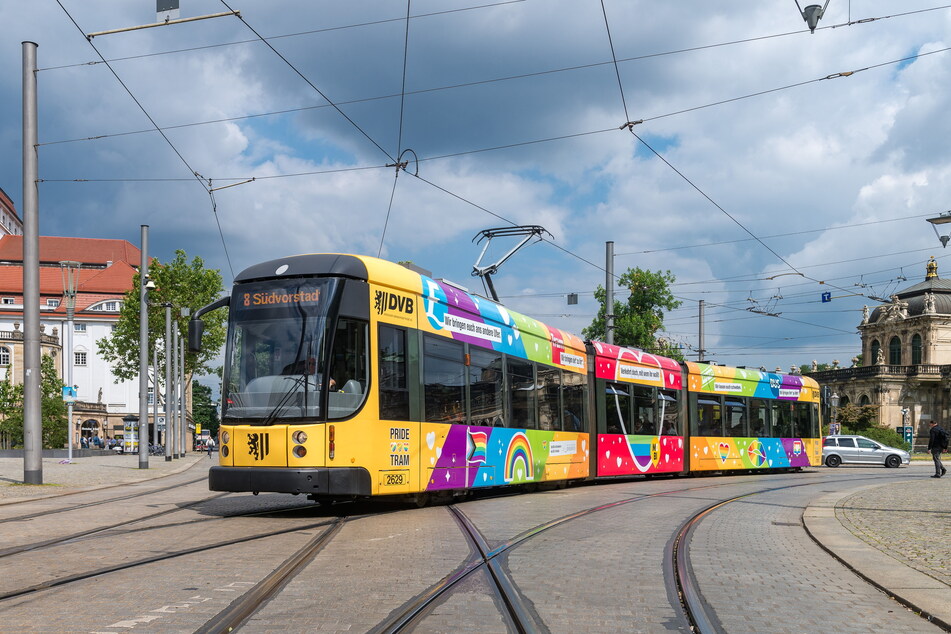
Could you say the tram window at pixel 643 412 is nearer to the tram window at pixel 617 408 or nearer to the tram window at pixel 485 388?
the tram window at pixel 617 408

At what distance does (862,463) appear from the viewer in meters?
44.2

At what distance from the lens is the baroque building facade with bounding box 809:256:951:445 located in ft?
274

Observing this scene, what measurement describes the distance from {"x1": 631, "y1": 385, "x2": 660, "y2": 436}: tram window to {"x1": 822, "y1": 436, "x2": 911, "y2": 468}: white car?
908 inches

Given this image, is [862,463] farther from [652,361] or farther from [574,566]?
[574,566]

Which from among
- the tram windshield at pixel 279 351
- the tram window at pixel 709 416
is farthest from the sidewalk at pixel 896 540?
the tram window at pixel 709 416

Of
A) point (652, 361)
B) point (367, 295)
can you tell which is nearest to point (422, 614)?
point (367, 295)

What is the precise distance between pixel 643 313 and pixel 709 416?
34.0 meters

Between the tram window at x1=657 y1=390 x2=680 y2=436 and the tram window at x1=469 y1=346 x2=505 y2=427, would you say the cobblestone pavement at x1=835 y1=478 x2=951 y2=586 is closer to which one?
the tram window at x1=657 y1=390 x2=680 y2=436

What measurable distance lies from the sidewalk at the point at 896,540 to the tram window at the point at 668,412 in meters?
5.39

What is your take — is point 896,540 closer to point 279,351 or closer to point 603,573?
point 603,573

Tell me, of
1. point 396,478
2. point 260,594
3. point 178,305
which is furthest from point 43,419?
point 260,594

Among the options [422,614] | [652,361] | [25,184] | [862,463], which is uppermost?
[25,184]

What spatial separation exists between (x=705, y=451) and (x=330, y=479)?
53.6 feet

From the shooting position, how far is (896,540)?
10.8 meters
